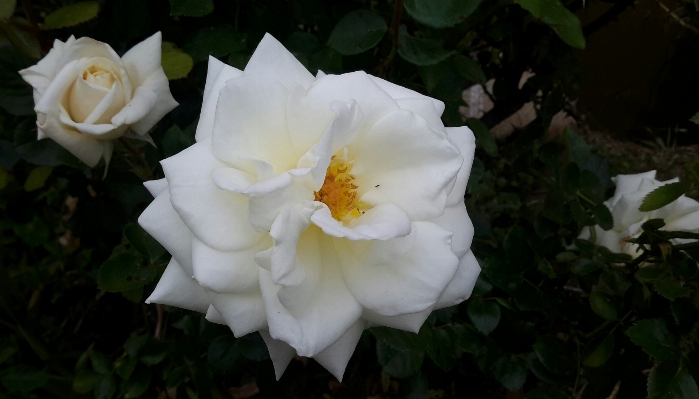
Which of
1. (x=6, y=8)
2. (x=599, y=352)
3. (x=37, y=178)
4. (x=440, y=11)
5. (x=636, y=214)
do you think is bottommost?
(x=37, y=178)

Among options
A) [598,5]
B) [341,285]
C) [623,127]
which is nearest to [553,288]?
[341,285]

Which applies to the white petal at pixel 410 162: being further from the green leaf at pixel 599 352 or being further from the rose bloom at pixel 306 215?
the green leaf at pixel 599 352

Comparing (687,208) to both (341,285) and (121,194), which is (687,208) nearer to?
(341,285)

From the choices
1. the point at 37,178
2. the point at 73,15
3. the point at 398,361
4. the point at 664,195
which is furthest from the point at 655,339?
the point at 37,178

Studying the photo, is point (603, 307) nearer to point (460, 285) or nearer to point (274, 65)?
point (460, 285)

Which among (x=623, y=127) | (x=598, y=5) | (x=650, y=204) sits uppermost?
(x=650, y=204)

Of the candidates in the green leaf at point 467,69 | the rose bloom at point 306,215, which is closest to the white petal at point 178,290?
the rose bloom at point 306,215
